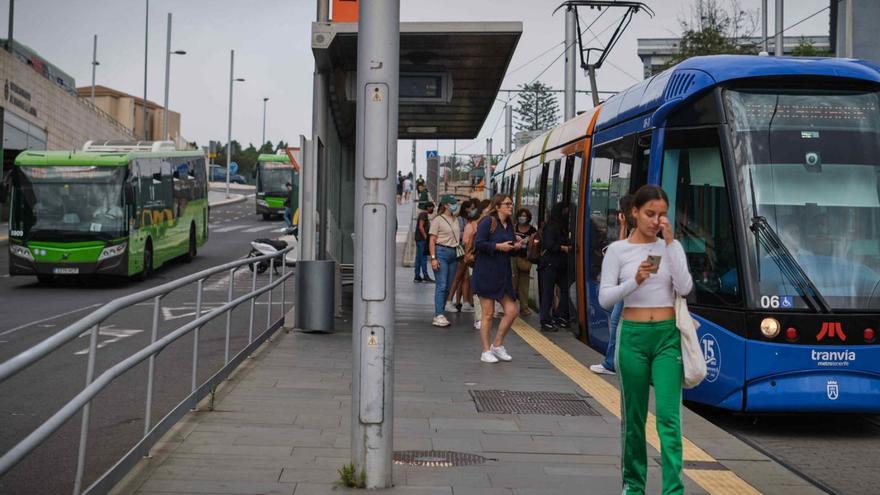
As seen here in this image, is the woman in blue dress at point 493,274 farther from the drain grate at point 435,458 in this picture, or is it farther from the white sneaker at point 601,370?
the drain grate at point 435,458

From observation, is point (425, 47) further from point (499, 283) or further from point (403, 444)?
point (403, 444)

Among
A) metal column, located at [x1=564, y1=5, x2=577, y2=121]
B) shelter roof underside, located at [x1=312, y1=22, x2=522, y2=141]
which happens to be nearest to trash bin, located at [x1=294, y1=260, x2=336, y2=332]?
shelter roof underside, located at [x1=312, y1=22, x2=522, y2=141]

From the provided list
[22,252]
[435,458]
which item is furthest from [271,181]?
[435,458]

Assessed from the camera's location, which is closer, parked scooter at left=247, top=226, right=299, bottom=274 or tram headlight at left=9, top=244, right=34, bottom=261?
parked scooter at left=247, top=226, right=299, bottom=274

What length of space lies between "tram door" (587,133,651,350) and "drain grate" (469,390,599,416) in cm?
251

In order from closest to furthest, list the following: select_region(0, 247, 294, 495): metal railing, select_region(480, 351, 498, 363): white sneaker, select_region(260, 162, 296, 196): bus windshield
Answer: select_region(0, 247, 294, 495): metal railing → select_region(480, 351, 498, 363): white sneaker → select_region(260, 162, 296, 196): bus windshield

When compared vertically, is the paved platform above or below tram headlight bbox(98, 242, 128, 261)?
below

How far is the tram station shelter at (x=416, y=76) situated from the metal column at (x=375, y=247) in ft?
22.8

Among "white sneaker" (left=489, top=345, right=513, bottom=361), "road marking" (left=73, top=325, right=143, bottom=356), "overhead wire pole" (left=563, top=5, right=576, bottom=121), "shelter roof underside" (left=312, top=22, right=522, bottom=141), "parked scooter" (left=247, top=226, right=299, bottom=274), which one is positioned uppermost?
"overhead wire pole" (left=563, top=5, right=576, bottom=121)

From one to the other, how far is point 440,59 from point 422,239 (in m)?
9.44

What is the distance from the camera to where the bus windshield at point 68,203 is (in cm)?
2412

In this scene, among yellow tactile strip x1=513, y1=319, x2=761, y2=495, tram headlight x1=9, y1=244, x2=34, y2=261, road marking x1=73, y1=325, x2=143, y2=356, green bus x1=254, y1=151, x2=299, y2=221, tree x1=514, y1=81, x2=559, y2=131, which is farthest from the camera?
tree x1=514, y1=81, x2=559, y2=131

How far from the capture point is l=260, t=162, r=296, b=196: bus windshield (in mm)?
58969

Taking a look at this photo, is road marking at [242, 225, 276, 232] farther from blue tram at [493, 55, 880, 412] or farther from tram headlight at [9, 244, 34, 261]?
blue tram at [493, 55, 880, 412]
